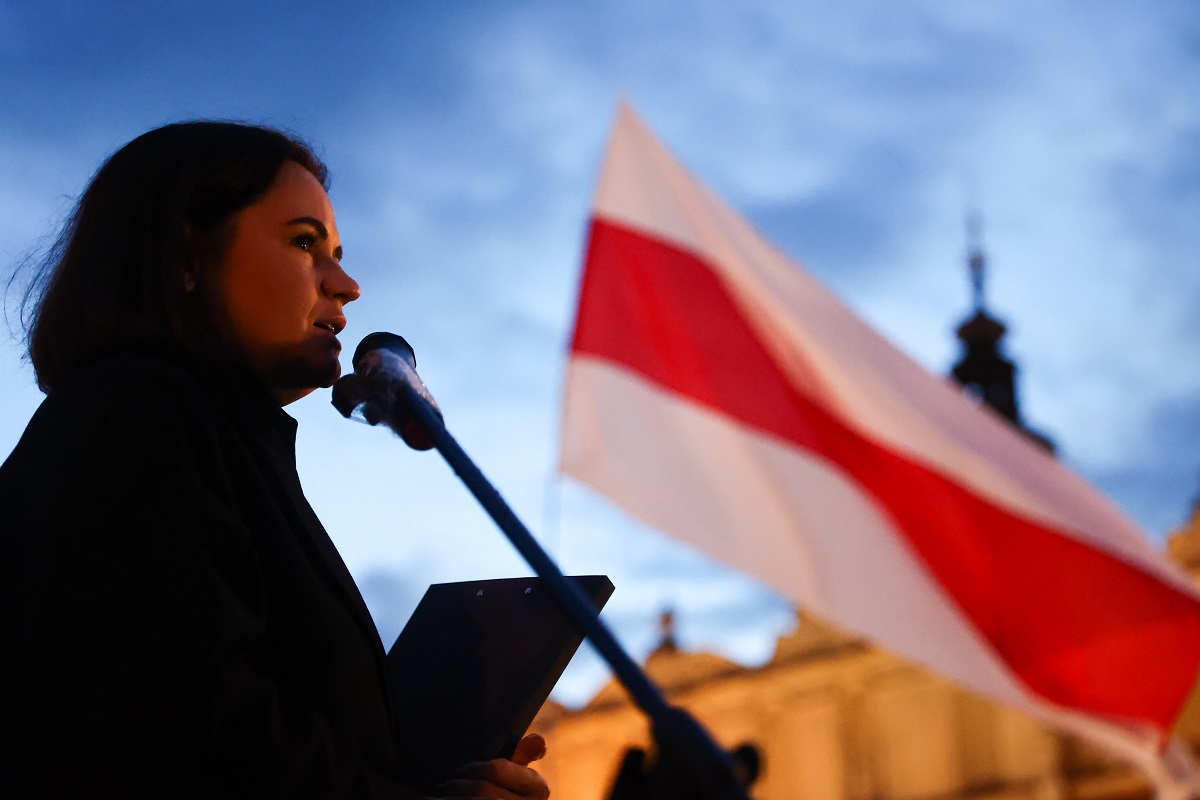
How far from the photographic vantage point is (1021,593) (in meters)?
4.07

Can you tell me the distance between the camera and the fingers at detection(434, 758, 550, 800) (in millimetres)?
1599

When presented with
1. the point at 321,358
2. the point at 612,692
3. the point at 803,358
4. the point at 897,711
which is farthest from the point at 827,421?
the point at 612,692

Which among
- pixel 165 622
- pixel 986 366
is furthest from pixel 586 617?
pixel 986 366

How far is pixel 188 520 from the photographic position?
148 cm

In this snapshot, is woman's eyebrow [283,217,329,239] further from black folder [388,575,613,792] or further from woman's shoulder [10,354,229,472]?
black folder [388,575,613,792]

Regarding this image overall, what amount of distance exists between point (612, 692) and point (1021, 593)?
21742 mm

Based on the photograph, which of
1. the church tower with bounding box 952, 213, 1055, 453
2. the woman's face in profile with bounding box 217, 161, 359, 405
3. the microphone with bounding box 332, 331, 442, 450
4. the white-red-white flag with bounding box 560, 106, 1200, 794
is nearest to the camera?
the microphone with bounding box 332, 331, 442, 450

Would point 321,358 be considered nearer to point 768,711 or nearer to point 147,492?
point 147,492

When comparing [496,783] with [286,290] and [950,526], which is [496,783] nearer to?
[286,290]

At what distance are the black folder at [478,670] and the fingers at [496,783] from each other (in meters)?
0.06

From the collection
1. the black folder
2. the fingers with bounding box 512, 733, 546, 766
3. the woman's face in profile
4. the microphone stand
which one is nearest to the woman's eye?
the woman's face in profile

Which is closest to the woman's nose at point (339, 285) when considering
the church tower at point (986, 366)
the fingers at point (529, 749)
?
the fingers at point (529, 749)

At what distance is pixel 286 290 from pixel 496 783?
0.60 metres

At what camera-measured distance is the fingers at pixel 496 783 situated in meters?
1.60
